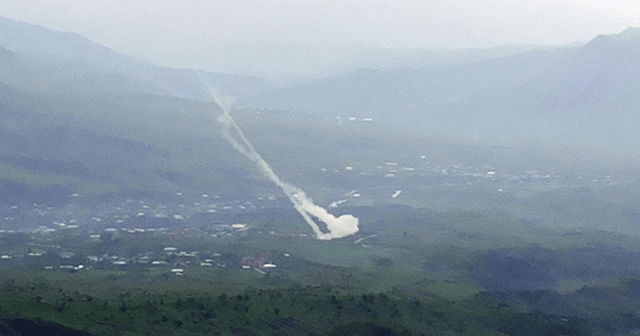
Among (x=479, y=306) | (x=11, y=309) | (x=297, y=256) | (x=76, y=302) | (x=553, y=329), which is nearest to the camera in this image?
(x=11, y=309)

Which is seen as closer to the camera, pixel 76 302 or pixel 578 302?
pixel 76 302

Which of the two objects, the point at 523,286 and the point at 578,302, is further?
the point at 523,286

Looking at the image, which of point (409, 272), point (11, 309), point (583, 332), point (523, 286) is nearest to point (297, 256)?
point (409, 272)

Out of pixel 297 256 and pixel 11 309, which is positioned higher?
pixel 297 256

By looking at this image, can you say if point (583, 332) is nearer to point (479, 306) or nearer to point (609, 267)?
point (479, 306)

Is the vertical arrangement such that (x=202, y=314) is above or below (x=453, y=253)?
below

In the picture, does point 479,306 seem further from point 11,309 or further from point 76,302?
point 11,309

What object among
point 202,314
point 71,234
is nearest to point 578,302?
point 202,314

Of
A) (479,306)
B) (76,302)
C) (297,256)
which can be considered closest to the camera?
(76,302)

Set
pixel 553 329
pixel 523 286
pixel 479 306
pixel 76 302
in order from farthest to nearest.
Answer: pixel 523 286 < pixel 479 306 < pixel 553 329 < pixel 76 302
